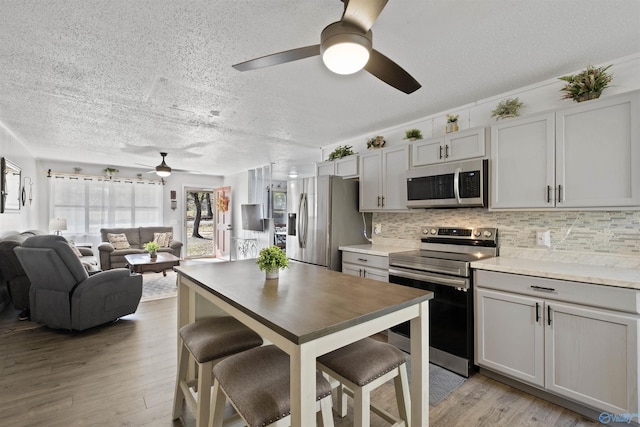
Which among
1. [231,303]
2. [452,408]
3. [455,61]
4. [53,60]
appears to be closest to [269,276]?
[231,303]

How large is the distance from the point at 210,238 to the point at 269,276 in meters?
8.79

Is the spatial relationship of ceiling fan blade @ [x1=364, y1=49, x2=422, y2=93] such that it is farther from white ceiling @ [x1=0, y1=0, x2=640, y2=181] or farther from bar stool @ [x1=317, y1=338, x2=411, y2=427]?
bar stool @ [x1=317, y1=338, x2=411, y2=427]

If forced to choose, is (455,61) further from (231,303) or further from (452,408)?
(452,408)

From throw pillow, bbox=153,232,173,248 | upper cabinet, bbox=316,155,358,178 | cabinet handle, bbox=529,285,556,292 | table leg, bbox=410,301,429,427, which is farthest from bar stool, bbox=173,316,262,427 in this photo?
throw pillow, bbox=153,232,173,248

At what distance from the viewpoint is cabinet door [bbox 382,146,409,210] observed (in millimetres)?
3367

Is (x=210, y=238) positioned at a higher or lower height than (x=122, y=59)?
lower

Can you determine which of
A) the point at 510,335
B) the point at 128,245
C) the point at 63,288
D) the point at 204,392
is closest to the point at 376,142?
the point at 510,335

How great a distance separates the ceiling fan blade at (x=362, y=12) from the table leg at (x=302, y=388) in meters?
1.31

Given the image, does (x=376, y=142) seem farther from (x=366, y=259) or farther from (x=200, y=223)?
(x=200, y=223)

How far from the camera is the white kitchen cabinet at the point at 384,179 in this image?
11.1 feet

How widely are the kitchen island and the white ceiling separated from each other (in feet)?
5.17

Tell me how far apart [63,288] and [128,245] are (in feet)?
13.0

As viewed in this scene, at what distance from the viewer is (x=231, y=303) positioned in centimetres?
138

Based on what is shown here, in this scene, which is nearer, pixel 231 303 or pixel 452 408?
pixel 231 303
